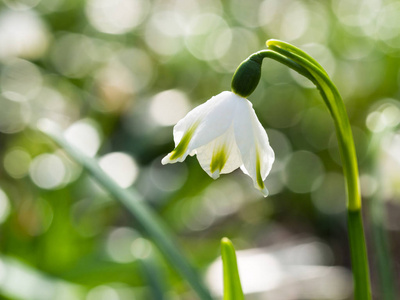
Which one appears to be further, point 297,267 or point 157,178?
point 157,178

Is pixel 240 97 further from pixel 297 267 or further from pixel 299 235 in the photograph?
pixel 299 235

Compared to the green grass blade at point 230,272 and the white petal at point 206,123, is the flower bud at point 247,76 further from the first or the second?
the green grass blade at point 230,272

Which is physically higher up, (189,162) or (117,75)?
(117,75)

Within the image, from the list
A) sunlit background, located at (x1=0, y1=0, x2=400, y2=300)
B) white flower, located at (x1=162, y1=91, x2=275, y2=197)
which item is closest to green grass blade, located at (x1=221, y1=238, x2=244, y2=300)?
white flower, located at (x1=162, y1=91, x2=275, y2=197)

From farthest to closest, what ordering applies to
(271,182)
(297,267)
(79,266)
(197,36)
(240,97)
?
(197,36)
(271,182)
(297,267)
(79,266)
(240,97)

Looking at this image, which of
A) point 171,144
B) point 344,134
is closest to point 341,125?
point 344,134

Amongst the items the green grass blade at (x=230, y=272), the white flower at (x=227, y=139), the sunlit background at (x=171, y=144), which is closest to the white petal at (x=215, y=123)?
the white flower at (x=227, y=139)

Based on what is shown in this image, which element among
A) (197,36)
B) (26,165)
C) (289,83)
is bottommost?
(26,165)

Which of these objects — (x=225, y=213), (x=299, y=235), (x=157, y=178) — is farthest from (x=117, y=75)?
(x=299, y=235)
